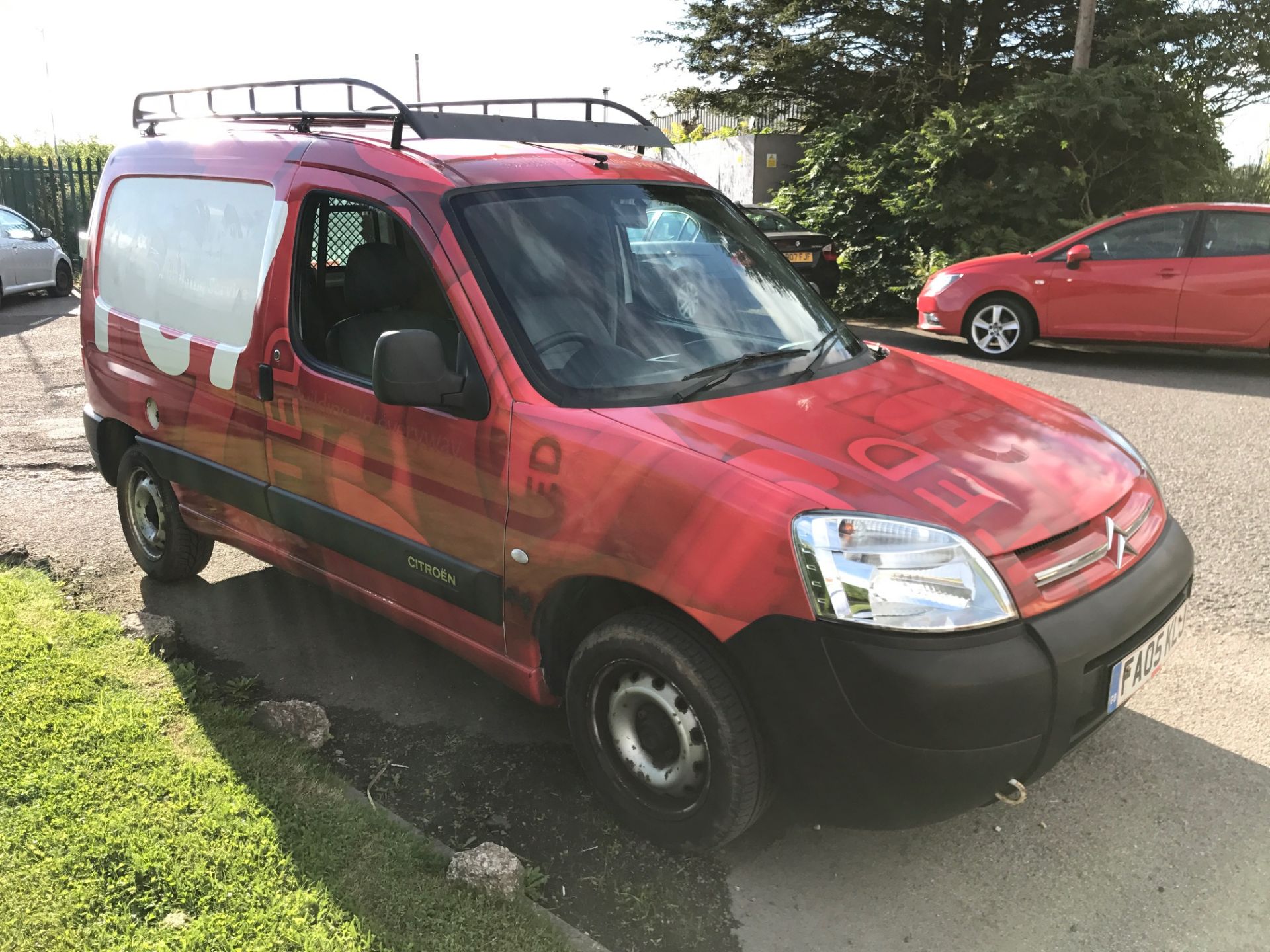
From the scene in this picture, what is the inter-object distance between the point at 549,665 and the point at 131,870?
1.19 metres

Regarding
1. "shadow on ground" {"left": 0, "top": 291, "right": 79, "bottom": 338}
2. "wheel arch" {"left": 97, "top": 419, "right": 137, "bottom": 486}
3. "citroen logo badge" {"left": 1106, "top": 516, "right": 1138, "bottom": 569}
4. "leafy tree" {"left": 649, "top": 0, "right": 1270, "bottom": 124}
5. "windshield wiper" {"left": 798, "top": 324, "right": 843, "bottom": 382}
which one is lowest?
"shadow on ground" {"left": 0, "top": 291, "right": 79, "bottom": 338}

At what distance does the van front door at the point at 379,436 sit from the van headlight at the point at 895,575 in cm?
96

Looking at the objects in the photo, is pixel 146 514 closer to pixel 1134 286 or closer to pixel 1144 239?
pixel 1134 286

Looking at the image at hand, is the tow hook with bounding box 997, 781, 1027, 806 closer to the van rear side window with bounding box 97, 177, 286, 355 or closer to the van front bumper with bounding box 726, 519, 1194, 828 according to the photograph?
the van front bumper with bounding box 726, 519, 1194, 828

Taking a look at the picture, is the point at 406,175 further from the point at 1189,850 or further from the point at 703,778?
the point at 1189,850

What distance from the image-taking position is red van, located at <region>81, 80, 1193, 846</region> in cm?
236

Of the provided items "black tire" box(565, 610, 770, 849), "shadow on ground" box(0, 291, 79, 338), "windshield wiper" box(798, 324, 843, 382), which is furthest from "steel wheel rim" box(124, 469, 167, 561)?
"shadow on ground" box(0, 291, 79, 338)

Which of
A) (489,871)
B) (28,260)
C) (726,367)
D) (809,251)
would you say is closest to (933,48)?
(809,251)

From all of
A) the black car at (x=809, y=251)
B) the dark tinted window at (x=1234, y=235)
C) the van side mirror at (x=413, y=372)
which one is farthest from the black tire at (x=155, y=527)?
the black car at (x=809, y=251)

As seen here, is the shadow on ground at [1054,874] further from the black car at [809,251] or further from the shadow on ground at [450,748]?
the black car at [809,251]

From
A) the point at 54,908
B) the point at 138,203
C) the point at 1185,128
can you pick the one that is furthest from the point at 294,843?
the point at 1185,128

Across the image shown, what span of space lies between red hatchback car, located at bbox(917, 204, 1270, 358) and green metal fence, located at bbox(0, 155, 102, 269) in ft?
53.0

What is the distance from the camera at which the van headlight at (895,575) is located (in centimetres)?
232

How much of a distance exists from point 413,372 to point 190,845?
139cm
